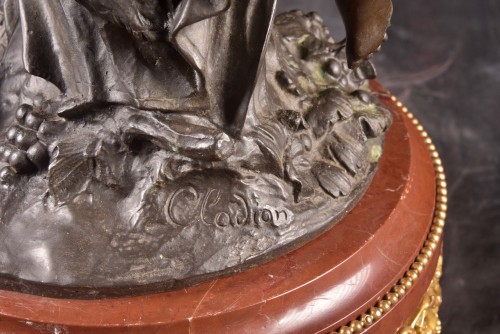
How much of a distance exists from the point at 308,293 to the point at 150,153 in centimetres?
29

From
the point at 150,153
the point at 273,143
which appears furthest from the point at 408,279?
the point at 150,153

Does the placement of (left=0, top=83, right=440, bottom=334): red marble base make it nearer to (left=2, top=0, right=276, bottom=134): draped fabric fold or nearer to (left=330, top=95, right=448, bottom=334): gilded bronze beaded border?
(left=330, top=95, right=448, bottom=334): gilded bronze beaded border

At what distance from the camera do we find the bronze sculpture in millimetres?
1104

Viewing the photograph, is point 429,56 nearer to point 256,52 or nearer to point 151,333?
point 256,52

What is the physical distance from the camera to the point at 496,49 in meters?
2.13

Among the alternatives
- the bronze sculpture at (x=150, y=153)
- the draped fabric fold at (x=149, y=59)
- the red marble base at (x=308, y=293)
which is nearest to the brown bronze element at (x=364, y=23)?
the bronze sculpture at (x=150, y=153)

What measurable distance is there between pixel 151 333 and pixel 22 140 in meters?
0.31

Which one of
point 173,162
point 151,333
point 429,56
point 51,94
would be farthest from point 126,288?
point 429,56

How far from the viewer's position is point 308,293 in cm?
118

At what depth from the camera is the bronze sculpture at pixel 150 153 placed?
1.10 m

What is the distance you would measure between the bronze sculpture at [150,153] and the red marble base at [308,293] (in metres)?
0.03

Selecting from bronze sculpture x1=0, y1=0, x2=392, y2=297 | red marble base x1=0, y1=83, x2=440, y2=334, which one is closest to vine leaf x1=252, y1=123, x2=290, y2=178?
bronze sculpture x1=0, y1=0, x2=392, y2=297

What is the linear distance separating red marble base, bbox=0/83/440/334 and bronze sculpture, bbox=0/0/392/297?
0.09 ft
